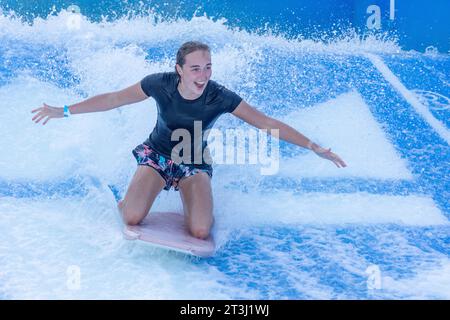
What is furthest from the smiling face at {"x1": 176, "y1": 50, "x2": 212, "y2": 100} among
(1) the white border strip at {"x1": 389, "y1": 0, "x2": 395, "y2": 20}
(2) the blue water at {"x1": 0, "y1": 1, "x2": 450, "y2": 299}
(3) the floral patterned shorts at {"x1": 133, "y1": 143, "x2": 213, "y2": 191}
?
(1) the white border strip at {"x1": 389, "y1": 0, "x2": 395, "y2": 20}

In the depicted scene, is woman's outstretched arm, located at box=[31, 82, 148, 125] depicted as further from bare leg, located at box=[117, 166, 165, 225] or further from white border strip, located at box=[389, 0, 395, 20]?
white border strip, located at box=[389, 0, 395, 20]

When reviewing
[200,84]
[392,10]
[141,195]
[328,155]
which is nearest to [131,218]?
[141,195]

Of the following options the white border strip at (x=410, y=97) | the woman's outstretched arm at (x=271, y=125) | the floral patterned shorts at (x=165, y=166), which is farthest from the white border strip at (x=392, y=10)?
the floral patterned shorts at (x=165, y=166)

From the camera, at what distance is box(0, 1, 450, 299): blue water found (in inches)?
133

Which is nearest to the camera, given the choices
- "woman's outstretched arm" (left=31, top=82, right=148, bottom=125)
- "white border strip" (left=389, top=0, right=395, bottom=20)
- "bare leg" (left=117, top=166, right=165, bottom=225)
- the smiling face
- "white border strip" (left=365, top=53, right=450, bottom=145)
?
the smiling face

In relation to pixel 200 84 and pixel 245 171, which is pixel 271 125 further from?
pixel 245 171

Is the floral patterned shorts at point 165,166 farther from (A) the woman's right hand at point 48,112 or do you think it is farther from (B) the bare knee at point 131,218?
(A) the woman's right hand at point 48,112

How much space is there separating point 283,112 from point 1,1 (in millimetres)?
3173

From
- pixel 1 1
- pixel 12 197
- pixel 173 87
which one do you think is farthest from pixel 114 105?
pixel 1 1

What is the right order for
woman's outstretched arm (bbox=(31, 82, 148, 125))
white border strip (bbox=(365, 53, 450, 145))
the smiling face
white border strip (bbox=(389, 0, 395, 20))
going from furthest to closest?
white border strip (bbox=(389, 0, 395, 20)) → white border strip (bbox=(365, 53, 450, 145)) → woman's outstretched arm (bbox=(31, 82, 148, 125)) → the smiling face

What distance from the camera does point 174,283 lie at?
329cm

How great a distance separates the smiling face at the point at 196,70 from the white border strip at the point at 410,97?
241cm

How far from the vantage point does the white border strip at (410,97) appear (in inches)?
203
